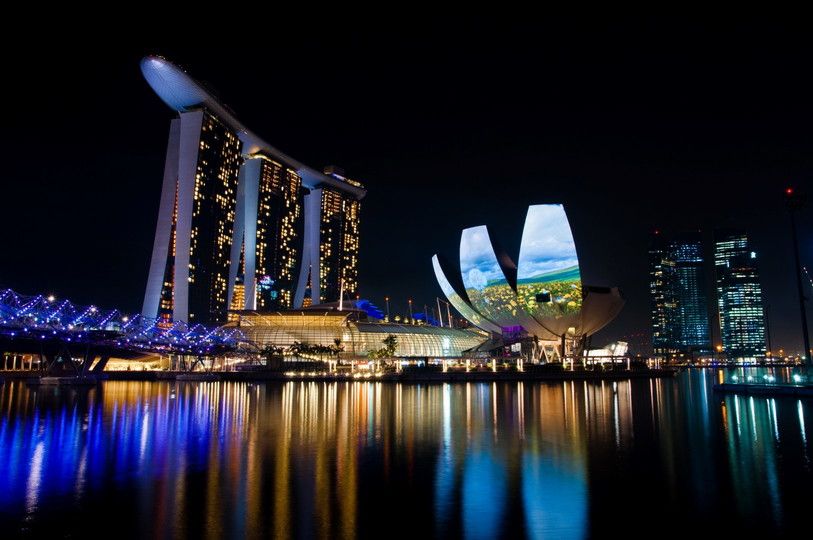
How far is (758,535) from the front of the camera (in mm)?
6320

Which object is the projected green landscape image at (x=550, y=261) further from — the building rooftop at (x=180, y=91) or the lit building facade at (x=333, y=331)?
the building rooftop at (x=180, y=91)

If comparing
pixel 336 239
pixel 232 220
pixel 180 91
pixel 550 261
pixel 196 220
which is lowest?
pixel 550 261

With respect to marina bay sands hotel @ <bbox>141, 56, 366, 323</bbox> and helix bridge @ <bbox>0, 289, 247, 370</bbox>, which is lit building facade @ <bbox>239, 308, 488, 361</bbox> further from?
helix bridge @ <bbox>0, 289, 247, 370</bbox>

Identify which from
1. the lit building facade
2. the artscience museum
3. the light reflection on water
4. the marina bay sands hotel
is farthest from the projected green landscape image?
the marina bay sands hotel

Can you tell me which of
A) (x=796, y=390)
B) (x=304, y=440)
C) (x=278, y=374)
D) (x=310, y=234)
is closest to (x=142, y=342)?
(x=278, y=374)

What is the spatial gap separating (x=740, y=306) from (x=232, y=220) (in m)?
106

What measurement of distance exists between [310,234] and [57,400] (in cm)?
8540

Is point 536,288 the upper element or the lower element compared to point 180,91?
lower

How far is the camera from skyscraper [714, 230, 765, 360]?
131m

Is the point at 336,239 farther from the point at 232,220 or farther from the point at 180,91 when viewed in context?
the point at 180,91

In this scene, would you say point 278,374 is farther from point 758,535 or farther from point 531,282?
point 758,535

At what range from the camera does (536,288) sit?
5303 centimetres

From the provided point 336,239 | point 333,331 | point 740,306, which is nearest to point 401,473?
point 333,331

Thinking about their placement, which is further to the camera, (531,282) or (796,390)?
(531,282)
